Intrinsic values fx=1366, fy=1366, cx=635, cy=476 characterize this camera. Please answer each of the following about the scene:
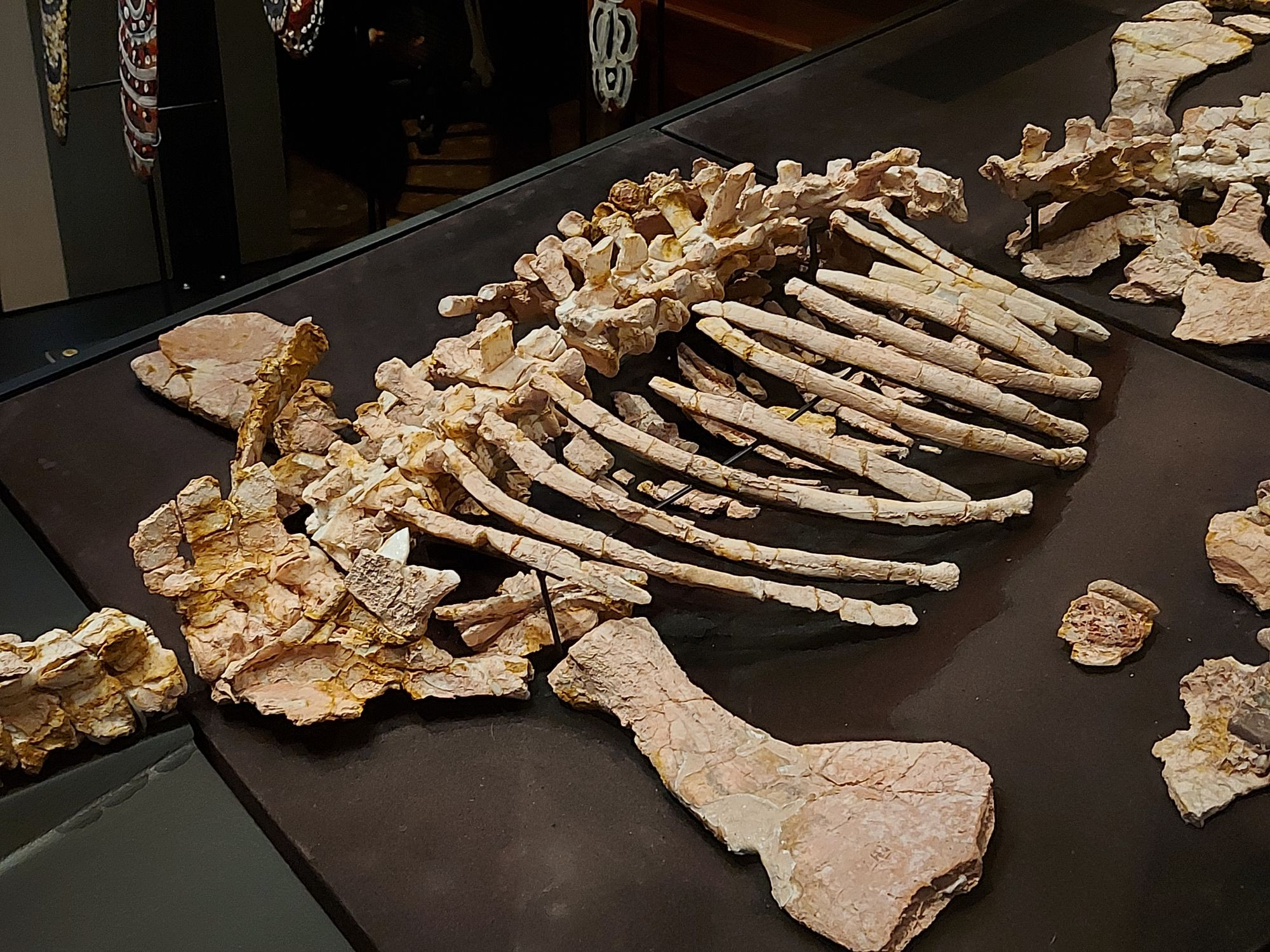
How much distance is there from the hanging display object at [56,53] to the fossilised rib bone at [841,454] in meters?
2.01

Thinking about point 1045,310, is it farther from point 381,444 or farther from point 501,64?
point 501,64

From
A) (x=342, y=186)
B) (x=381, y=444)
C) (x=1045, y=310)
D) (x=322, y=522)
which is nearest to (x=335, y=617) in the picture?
(x=322, y=522)

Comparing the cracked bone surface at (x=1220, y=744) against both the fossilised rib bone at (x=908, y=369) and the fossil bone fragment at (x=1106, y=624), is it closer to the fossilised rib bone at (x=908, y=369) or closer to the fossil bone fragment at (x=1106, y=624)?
the fossil bone fragment at (x=1106, y=624)

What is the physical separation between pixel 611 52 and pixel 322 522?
200 centimetres

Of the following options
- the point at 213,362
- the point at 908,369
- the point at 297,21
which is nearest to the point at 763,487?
the point at 908,369

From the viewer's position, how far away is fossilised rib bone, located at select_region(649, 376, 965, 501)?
7.89 ft

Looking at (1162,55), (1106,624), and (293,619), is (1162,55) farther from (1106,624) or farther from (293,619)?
(293,619)

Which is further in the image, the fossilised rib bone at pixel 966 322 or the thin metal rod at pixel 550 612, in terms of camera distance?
the fossilised rib bone at pixel 966 322

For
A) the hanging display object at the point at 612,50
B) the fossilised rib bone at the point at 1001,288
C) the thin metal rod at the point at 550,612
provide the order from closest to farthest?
the thin metal rod at the point at 550,612 → the fossilised rib bone at the point at 1001,288 → the hanging display object at the point at 612,50

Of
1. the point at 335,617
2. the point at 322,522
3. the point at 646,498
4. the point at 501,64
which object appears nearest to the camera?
the point at 335,617

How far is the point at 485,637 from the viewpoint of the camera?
2307mm

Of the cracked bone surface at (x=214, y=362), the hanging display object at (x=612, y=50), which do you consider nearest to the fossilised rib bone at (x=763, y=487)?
the cracked bone surface at (x=214, y=362)

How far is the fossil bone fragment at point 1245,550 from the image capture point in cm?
239

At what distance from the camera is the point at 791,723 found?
2.22m
